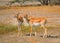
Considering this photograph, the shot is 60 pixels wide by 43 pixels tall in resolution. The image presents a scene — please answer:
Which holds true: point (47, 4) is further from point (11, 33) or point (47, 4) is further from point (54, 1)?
point (11, 33)

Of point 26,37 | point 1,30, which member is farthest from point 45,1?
point 26,37

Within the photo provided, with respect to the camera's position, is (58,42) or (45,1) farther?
(45,1)

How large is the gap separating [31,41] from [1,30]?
4.37 meters

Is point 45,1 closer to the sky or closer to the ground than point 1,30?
closer to the ground

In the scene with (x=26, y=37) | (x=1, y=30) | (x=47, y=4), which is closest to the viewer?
(x=26, y=37)

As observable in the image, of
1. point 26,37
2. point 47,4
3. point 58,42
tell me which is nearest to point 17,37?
point 26,37

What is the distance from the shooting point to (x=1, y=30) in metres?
16.8

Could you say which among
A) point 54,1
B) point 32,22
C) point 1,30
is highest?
point 32,22

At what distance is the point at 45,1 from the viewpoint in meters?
39.0

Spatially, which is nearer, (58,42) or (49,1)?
(58,42)

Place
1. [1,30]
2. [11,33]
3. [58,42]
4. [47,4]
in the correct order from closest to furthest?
[58,42] < [11,33] < [1,30] < [47,4]

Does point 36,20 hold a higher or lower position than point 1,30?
higher

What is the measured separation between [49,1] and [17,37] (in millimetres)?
25916

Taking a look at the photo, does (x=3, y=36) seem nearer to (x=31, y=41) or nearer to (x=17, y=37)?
(x=17, y=37)
